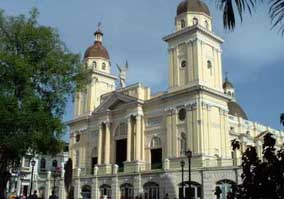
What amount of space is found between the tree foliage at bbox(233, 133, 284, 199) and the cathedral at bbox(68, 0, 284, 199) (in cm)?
2994

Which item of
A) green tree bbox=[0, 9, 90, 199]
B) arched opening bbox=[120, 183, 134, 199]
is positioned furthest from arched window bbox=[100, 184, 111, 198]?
green tree bbox=[0, 9, 90, 199]

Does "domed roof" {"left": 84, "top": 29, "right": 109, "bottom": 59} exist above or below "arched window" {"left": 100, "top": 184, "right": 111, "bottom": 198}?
above

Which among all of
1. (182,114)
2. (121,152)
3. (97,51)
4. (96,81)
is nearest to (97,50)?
(97,51)

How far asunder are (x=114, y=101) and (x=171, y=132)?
1016 centimetres

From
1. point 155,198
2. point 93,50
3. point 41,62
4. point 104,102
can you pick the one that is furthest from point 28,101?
point 93,50

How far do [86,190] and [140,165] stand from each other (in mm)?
8844

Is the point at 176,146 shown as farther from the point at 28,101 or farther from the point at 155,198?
the point at 28,101

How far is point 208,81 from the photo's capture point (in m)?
44.1

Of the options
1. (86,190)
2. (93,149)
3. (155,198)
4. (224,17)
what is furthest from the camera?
(93,149)

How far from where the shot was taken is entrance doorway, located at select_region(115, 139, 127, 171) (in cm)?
4884

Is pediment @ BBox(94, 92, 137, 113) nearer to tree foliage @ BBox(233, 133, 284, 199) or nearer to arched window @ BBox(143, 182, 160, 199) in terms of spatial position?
arched window @ BBox(143, 182, 160, 199)

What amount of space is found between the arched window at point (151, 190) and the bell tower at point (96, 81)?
650 inches

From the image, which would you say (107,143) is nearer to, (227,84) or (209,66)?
(209,66)

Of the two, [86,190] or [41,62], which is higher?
[41,62]
